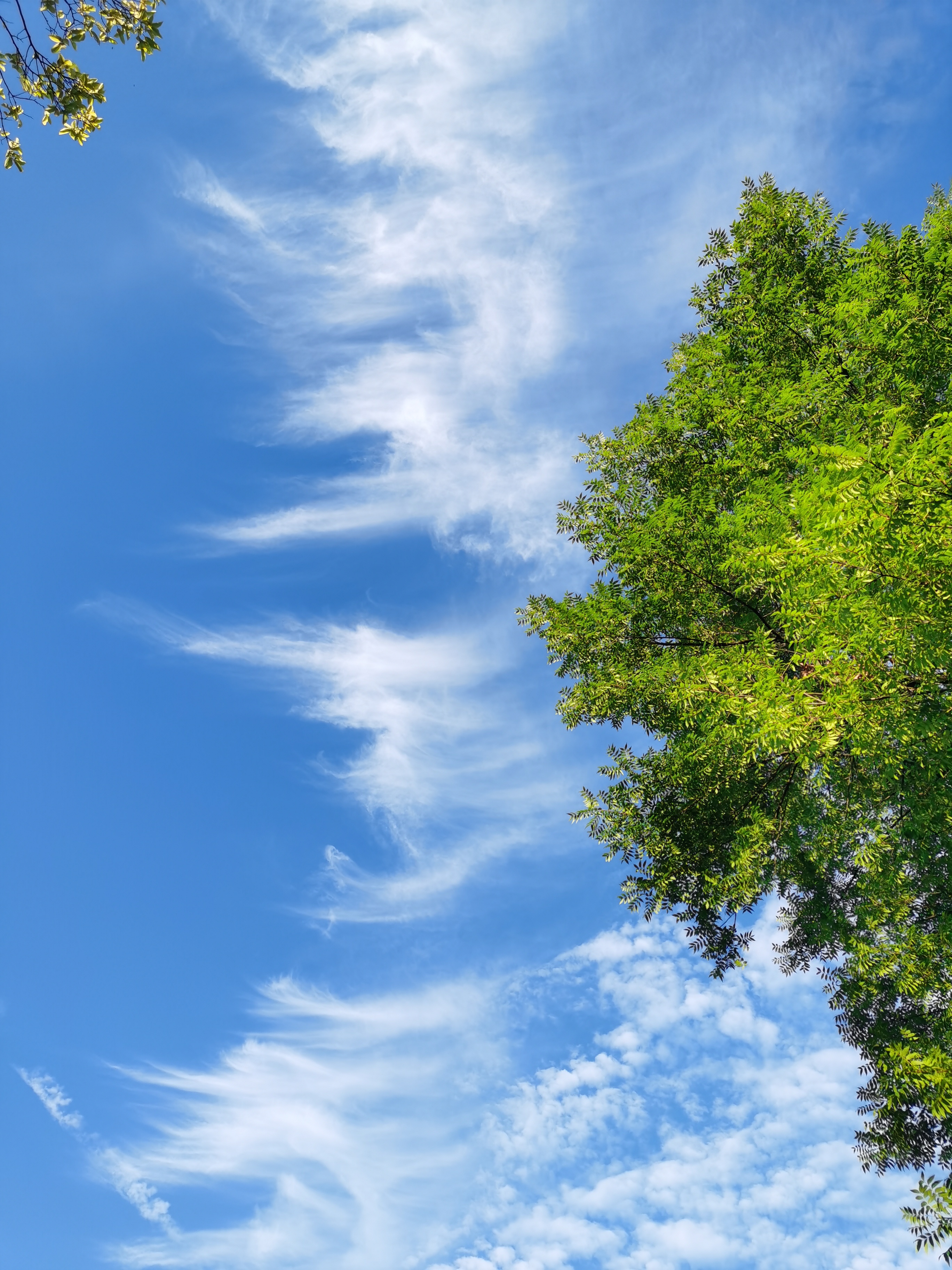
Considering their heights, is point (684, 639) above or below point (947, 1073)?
above

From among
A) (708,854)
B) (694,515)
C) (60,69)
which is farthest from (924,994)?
(60,69)

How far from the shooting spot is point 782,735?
7.73 metres

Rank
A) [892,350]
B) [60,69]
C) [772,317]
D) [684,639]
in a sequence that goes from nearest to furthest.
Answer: [60,69] < [892,350] < [684,639] < [772,317]

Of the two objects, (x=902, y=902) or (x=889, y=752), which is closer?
(x=889, y=752)

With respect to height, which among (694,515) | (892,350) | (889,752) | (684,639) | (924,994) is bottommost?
(924,994)

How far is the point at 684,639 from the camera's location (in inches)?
481

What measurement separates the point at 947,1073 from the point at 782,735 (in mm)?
4155

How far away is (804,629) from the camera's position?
807 centimetres

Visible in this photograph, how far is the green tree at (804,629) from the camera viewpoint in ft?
24.9

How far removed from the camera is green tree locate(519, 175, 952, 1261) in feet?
24.9

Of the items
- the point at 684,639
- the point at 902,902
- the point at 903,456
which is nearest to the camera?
the point at 903,456

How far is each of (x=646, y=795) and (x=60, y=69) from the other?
474 inches

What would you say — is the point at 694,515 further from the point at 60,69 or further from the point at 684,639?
the point at 60,69

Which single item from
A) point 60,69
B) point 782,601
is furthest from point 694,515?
point 60,69
